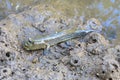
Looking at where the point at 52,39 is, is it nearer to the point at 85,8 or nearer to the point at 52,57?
the point at 52,57

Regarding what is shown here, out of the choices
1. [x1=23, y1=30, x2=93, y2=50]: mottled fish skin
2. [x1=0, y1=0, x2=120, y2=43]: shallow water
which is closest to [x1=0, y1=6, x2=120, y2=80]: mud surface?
[x1=23, y1=30, x2=93, y2=50]: mottled fish skin

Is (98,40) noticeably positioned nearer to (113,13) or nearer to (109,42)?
(109,42)

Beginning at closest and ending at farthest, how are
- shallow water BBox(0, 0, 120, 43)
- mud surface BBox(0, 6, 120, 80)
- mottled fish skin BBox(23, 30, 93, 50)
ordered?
mud surface BBox(0, 6, 120, 80) < mottled fish skin BBox(23, 30, 93, 50) < shallow water BBox(0, 0, 120, 43)

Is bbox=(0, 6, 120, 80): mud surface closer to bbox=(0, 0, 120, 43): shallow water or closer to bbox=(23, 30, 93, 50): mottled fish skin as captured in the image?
bbox=(23, 30, 93, 50): mottled fish skin

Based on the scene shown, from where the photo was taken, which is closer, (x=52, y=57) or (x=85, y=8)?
(x=52, y=57)

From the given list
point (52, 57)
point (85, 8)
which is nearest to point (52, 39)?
point (52, 57)
